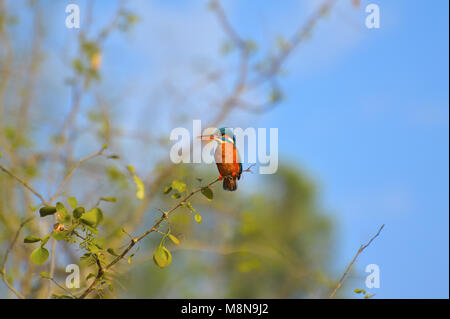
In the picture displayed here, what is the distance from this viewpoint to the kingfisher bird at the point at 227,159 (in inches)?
71.4

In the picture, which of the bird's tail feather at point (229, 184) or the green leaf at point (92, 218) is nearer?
the green leaf at point (92, 218)

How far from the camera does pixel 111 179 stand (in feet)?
13.0

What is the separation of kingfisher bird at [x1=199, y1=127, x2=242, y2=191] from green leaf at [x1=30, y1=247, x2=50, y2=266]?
0.74 m

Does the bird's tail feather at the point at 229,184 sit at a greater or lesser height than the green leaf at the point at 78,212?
greater

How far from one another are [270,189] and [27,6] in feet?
50.7

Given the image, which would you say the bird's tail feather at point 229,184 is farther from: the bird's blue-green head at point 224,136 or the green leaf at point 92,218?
the green leaf at point 92,218

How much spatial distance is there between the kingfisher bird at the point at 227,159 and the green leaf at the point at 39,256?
74 centimetres

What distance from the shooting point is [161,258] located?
5.42 feet

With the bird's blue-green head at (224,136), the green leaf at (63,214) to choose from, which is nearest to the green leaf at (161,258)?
the green leaf at (63,214)
